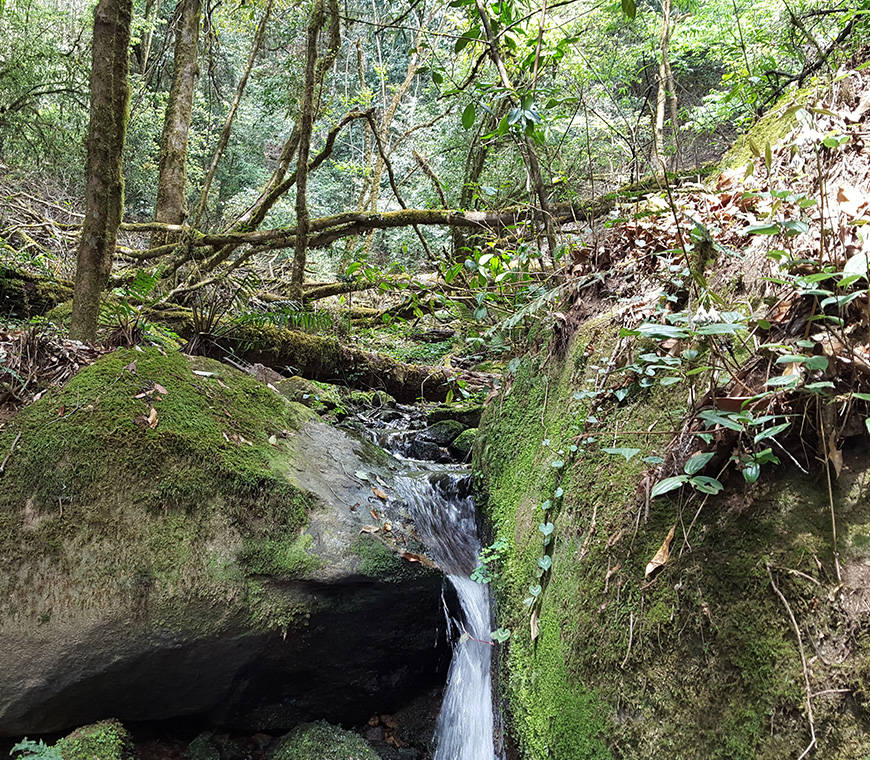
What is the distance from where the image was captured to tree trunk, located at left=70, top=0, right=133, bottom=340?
3.65m

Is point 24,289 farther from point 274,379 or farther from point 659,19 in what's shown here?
→ point 659,19

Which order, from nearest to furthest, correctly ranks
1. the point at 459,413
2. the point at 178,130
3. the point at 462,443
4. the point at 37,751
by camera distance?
1. the point at 37,751
2. the point at 462,443
3. the point at 459,413
4. the point at 178,130

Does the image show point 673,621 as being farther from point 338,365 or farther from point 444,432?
point 338,365

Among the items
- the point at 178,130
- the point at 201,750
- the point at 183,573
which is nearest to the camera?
the point at 183,573

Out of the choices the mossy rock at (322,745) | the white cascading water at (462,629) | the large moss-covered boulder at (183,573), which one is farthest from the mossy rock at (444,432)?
the mossy rock at (322,745)

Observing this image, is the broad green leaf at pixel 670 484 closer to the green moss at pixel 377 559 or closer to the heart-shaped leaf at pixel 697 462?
the heart-shaped leaf at pixel 697 462

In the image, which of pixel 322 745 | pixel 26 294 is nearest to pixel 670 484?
pixel 322 745

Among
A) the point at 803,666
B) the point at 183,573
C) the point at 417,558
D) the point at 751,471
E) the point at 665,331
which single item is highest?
the point at 665,331

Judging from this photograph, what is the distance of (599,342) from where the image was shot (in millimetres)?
3023

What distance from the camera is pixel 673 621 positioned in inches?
69.3

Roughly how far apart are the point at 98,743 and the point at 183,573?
0.77m

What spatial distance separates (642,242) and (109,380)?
3.34 m

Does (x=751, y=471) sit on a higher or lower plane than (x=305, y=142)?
lower

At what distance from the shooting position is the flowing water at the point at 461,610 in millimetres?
3133
